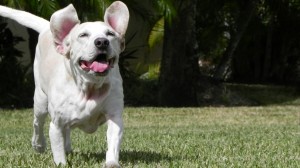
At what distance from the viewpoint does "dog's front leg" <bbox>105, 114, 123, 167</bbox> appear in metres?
5.50

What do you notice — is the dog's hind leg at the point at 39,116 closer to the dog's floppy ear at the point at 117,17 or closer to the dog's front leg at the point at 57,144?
the dog's front leg at the point at 57,144

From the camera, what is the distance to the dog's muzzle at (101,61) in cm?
526

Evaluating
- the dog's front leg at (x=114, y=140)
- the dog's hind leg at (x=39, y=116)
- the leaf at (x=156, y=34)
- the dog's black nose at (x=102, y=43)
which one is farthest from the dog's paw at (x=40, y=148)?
the leaf at (x=156, y=34)

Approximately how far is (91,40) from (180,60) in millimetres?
13277

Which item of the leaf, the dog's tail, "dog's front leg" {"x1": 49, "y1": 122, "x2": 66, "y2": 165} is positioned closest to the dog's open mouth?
"dog's front leg" {"x1": 49, "y1": 122, "x2": 66, "y2": 165}

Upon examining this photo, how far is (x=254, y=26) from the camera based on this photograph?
26.3 meters

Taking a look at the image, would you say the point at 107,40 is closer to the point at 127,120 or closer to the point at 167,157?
the point at 167,157

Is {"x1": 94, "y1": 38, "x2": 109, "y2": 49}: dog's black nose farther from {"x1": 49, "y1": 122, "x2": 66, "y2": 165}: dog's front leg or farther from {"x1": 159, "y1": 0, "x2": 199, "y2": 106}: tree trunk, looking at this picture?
{"x1": 159, "y1": 0, "x2": 199, "y2": 106}: tree trunk

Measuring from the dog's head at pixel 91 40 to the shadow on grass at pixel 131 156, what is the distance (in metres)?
1.16

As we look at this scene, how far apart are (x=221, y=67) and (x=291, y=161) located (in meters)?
14.6

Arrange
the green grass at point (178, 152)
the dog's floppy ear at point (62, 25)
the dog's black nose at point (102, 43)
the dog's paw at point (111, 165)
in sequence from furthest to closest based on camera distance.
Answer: the green grass at point (178, 152)
the dog's floppy ear at point (62, 25)
the dog's paw at point (111, 165)
the dog's black nose at point (102, 43)

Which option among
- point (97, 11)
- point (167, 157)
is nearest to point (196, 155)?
point (167, 157)

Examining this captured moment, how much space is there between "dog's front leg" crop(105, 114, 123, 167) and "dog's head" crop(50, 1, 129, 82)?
1.31ft

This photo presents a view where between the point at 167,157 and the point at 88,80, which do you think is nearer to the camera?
the point at 88,80
